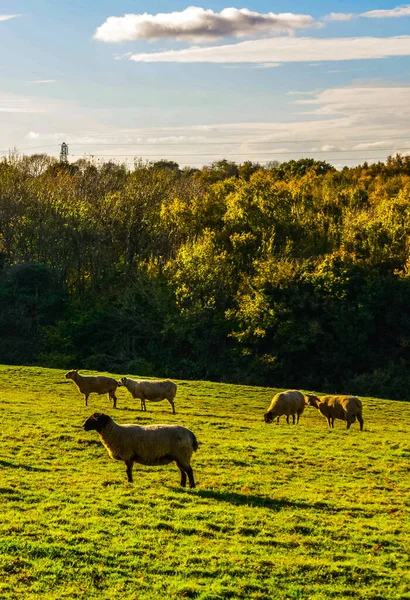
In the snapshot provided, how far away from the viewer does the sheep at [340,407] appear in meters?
31.6

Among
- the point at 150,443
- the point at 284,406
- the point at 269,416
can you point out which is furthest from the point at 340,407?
the point at 150,443

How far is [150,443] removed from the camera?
18438 mm

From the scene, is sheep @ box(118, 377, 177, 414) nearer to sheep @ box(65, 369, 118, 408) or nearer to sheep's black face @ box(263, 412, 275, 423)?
sheep @ box(65, 369, 118, 408)

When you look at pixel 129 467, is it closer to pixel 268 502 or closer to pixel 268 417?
pixel 268 502

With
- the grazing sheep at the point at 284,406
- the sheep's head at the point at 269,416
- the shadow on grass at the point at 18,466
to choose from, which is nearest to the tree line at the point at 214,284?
the grazing sheep at the point at 284,406

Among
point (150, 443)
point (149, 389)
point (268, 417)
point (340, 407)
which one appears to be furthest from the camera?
point (149, 389)

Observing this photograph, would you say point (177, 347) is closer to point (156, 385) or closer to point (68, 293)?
point (68, 293)

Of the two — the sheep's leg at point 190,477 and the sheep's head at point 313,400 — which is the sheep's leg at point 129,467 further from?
the sheep's head at point 313,400

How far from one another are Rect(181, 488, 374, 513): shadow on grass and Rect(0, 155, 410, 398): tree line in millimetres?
39051

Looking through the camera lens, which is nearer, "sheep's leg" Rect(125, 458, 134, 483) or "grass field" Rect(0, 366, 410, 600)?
"grass field" Rect(0, 366, 410, 600)

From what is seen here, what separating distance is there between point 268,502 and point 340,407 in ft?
48.4

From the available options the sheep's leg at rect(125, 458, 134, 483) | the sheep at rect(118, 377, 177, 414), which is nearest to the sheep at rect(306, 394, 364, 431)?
the sheep at rect(118, 377, 177, 414)

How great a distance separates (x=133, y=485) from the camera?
18.6 m

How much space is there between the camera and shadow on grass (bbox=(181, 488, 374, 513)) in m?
17.8
